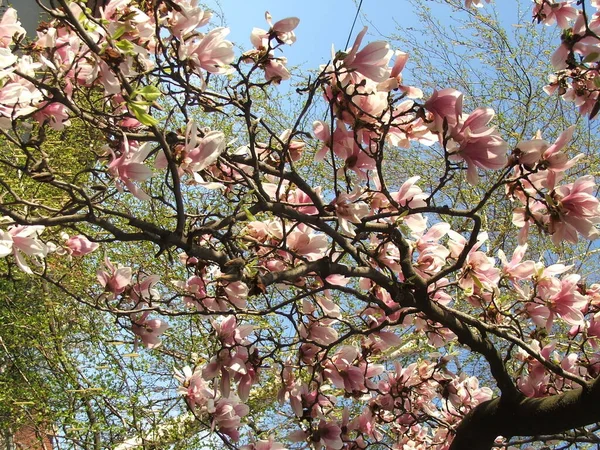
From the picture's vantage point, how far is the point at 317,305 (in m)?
1.09

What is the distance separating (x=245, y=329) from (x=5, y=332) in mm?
1884

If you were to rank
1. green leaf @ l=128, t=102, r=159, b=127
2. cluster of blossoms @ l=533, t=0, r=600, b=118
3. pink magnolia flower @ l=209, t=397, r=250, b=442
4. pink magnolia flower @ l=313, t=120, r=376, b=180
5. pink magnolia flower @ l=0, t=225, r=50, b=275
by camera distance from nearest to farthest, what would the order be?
green leaf @ l=128, t=102, r=159, b=127 < pink magnolia flower @ l=0, t=225, r=50, b=275 < pink magnolia flower @ l=313, t=120, r=376, b=180 < pink magnolia flower @ l=209, t=397, r=250, b=442 < cluster of blossoms @ l=533, t=0, r=600, b=118

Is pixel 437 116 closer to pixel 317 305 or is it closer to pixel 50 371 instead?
pixel 317 305

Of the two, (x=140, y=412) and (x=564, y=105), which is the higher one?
(x=564, y=105)

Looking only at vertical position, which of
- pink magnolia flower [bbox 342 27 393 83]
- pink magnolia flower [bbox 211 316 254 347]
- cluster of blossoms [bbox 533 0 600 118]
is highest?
→ cluster of blossoms [bbox 533 0 600 118]

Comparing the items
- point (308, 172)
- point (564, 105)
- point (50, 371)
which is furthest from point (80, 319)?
point (564, 105)

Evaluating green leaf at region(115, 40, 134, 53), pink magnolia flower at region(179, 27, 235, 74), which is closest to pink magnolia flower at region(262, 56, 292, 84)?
pink magnolia flower at region(179, 27, 235, 74)

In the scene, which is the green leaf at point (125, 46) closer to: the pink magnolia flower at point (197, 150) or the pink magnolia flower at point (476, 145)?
the pink magnolia flower at point (197, 150)

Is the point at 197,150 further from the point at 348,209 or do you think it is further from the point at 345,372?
the point at 345,372

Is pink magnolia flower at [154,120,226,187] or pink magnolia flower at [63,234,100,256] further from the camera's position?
pink magnolia flower at [63,234,100,256]

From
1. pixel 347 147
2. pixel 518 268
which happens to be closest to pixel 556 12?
pixel 518 268

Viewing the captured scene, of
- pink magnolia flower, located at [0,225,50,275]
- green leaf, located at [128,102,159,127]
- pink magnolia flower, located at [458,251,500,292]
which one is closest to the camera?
green leaf, located at [128,102,159,127]

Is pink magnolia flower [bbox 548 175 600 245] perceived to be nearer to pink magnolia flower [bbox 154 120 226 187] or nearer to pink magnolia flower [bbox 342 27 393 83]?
pink magnolia flower [bbox 342 27 393 83]

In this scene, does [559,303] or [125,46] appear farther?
[559,303]
